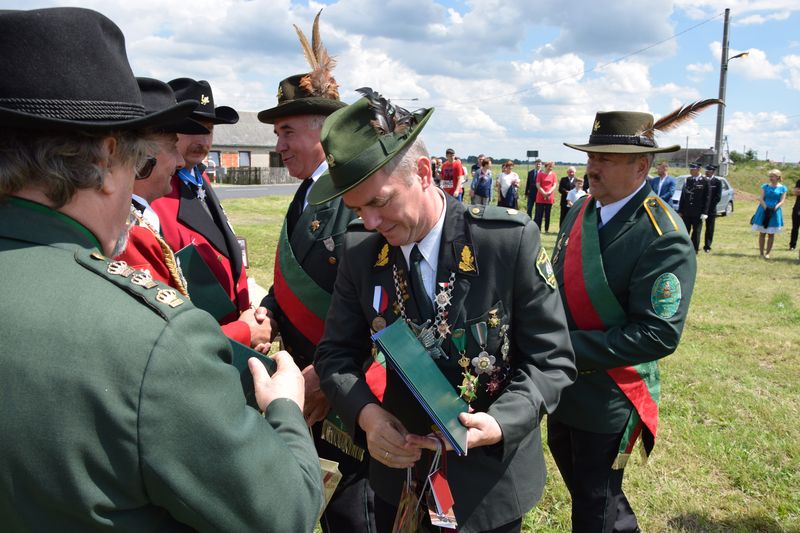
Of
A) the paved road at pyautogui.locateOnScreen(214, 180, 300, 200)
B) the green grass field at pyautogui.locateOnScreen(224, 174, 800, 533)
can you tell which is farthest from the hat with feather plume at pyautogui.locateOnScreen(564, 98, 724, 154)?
the paved road at pyautogui.locateOnScreen(214, 180, 300, 200)

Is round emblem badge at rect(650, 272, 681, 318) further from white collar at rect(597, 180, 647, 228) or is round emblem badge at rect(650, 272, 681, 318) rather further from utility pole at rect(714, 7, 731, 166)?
utility pole at rect(714, 7, 731, 166)

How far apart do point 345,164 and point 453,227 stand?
45cm

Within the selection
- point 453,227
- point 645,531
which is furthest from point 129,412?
point 645,531

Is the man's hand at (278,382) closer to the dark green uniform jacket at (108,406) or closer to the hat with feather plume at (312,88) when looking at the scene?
the dark green uniform jacket at (108,406)

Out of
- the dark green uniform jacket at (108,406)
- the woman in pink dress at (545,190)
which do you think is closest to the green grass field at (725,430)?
the dark green uniform jacket at (108,406)

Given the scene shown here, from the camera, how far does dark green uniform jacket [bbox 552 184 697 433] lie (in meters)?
2.54

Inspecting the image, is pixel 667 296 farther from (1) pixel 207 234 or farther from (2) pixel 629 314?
(1) pixel 207 234

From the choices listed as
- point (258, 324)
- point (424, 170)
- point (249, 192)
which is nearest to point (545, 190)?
point (258, 324)

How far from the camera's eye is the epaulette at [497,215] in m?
2.09

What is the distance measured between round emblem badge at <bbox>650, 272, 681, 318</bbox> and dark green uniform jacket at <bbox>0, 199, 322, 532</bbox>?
195 cm

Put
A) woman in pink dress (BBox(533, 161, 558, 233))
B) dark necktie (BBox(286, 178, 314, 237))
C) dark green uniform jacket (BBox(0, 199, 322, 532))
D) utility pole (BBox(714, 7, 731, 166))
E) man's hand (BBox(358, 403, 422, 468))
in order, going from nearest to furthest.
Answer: dark green uniform jacket (BBox(0, 199, 322, 532))
man's hand (BBox(358, 403, 422, 468))
dark necktie (BBox(286, 178, 314, 237))
woman in pink dress (BBox(533, 161, 558, 233))
utility pole (BBox(714, 7, 731, 166))

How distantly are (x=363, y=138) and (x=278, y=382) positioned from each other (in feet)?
2.82

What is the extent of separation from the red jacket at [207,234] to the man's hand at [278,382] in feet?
4.10

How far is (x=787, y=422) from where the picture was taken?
4.87m
